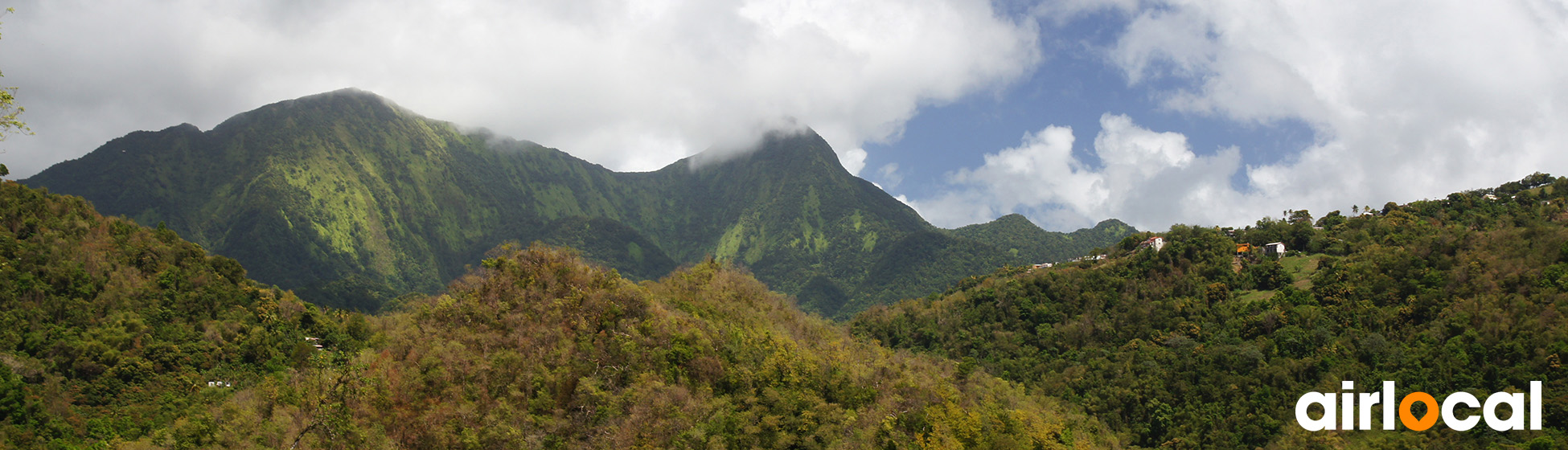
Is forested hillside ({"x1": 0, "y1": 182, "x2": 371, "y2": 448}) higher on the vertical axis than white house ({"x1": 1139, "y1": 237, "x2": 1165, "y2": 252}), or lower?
lower

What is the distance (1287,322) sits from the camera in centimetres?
8075

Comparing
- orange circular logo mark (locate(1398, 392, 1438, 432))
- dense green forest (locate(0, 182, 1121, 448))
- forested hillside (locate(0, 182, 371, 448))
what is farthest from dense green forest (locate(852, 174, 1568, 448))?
forested hillside (locate(0, 182, 371, 448))

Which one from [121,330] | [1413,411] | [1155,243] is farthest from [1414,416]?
[121,330]

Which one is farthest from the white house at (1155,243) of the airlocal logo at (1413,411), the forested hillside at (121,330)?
the forested hillside at (121,330)

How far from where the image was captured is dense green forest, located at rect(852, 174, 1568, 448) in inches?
2640

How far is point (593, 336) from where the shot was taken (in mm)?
50344

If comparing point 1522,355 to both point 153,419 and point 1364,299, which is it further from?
point 153,419

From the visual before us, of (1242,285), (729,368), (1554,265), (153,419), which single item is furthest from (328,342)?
(1554,265)

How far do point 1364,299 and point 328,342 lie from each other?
93203 millimetres

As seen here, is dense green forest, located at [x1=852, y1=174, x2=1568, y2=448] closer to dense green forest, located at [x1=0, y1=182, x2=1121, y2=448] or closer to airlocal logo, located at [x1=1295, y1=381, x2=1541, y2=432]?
airlocal logo, located at [x1=1295, y1=381, x2=1541, y2=432]

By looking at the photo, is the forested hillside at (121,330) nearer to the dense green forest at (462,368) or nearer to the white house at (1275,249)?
the dense green forest at (462,368)

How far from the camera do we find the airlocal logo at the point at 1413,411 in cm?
5622

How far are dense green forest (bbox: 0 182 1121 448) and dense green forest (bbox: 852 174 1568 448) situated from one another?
1351 cm

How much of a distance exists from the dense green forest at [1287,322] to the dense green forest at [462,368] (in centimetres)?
1351
